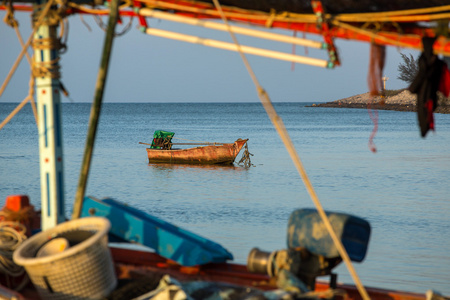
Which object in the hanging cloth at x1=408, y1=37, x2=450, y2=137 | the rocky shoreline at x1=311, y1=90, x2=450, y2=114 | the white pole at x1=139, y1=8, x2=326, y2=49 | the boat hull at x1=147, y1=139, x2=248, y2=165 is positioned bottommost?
the boat hull at x1=147, y1=139, x2=248, y2=165

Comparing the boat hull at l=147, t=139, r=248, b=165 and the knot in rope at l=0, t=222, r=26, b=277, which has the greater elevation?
the boat hull at l=147, t=139, r=248, b=165

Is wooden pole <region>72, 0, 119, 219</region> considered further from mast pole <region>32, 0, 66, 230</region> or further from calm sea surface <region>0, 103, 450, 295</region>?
calm sea surface <region>0, 103, 450, 295</region>

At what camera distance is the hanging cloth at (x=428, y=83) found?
4.32 meters

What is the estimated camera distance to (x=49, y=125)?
5.23 metres

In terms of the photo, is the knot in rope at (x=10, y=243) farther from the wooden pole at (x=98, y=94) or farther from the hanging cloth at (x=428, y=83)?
the hanging cloth at (x=428, y=83)

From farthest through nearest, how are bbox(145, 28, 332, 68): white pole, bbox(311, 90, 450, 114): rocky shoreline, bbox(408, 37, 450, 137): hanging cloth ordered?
1. bbox(311, 90, 450, 114): rocky shoreline
2. bbox(145, 28, 332, 68): white pole
3. bbox(408, 37, 450, 137): hanging cloth

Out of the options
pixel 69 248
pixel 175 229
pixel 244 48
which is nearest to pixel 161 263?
pixel 175 229

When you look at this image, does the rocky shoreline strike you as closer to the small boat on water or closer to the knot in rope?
the small boat on water

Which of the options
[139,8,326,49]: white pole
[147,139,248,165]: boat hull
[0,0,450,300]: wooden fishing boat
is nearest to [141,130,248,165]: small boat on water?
[147,139,248,165]: boat hull

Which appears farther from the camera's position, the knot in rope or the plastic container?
the knot in rope

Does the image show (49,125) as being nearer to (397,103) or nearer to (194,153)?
(194,153)

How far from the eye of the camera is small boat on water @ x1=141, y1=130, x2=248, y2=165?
109 ft

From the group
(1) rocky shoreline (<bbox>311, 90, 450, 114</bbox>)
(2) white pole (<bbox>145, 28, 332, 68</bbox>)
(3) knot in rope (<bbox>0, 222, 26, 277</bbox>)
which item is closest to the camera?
(2) white pole (<bbox>145, 28, 332, 68</bbox>)

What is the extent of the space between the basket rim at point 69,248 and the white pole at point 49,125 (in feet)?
1.34
